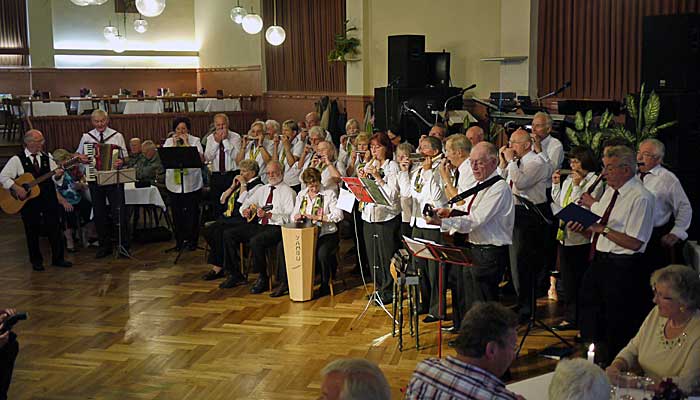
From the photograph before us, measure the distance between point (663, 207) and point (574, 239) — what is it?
2.43ft

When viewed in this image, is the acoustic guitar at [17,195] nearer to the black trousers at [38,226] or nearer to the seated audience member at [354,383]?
the black trousers at [38,226]

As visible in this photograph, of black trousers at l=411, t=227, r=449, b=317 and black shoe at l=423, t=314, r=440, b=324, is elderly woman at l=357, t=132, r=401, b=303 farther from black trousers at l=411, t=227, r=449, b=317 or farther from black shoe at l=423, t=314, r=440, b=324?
black shoe at l=423, t=314, r=440, b=324

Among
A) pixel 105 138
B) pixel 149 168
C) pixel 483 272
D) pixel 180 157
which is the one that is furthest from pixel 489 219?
pixel 149 168

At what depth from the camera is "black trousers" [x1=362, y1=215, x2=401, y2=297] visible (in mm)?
7155

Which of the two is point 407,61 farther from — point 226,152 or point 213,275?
point 213,275

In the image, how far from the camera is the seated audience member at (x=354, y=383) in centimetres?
249

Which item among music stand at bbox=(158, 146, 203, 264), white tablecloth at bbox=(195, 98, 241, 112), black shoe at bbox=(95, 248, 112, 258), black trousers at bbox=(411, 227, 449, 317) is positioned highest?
white tablecloth at bbox=(195, 98, 241, 112)

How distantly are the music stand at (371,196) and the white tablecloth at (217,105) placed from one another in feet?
31.1

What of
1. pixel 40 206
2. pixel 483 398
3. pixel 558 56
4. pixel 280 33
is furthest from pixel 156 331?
pixel 280 33

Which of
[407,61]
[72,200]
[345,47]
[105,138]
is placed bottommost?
[72,200]

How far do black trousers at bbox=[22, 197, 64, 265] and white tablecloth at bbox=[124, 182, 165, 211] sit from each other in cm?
95

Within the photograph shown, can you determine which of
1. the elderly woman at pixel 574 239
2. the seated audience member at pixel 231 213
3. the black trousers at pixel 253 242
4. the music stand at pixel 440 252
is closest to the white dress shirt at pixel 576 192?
the elderly woman at pixel 574 239

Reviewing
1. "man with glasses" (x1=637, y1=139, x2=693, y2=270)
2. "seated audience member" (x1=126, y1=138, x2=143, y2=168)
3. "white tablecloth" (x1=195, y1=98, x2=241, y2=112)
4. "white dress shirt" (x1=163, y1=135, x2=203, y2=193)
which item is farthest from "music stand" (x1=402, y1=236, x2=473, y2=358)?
"white tablecloth" (x1=195, y1=98, x2=241, y2=112)

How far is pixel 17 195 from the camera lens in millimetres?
8492
